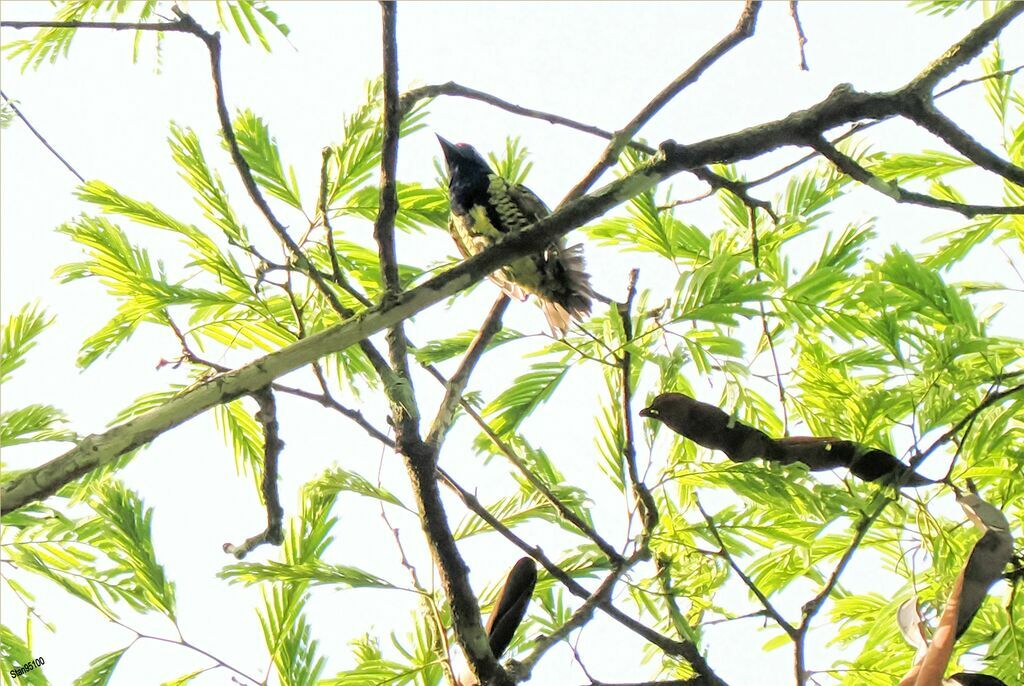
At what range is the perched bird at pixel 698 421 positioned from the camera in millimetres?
1419

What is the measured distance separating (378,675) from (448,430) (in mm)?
408

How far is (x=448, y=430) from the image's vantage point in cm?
164

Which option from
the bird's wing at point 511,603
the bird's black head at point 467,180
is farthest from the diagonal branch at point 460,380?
the bird's black head at point 467,180

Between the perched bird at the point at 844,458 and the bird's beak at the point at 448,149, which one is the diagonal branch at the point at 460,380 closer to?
the perched bird at the point at 844,458

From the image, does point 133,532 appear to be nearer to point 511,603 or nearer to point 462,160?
point 511,603

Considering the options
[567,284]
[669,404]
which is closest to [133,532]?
[669,404]

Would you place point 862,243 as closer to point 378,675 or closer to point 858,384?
point 858,384

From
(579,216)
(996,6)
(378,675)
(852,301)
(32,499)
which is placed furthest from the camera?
(996,6)

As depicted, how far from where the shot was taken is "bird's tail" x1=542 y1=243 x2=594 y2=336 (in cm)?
258

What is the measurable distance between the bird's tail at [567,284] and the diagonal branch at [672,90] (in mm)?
799

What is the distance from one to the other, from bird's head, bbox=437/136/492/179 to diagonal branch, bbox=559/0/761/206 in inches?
37.4

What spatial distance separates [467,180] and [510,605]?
4.90 ft

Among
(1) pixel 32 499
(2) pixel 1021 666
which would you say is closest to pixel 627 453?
(2) pixel 1021 666

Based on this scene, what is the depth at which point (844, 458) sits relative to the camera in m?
1.46
